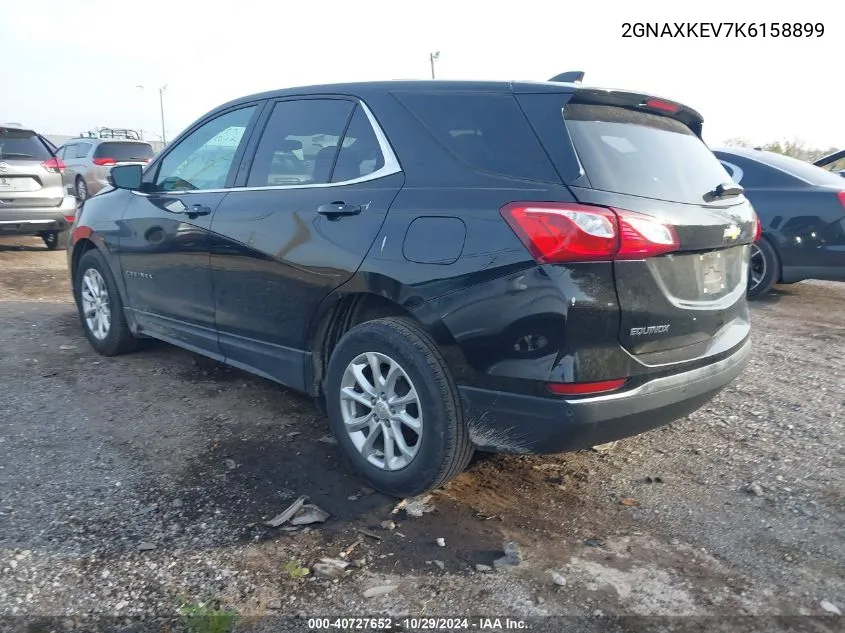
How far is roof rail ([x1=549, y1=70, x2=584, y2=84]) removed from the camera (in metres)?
3.17

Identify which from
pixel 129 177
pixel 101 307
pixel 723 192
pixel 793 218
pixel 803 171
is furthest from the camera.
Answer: pixel 803 171

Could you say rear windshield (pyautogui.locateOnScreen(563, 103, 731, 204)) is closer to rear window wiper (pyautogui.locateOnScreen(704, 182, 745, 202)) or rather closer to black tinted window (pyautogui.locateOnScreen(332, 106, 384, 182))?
rear window wiper (pyautogui.locateOnScreen(704, 182, 745, 202))

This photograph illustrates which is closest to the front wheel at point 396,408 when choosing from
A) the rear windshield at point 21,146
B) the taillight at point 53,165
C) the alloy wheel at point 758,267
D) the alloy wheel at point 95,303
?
the alloy wheel at point 95,303

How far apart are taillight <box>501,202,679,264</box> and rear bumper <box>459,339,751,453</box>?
53 cm

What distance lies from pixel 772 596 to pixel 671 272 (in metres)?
1.21

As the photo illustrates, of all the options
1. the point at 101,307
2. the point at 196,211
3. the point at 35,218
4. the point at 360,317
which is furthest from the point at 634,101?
the point at 35,218

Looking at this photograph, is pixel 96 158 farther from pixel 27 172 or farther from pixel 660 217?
pixel 660 217

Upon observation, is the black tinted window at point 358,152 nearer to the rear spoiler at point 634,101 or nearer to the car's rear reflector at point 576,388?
the rear spoiler at point 634,101

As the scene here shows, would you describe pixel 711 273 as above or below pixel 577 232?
below

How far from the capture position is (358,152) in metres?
3.42

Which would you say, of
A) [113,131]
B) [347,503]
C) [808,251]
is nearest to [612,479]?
[347,503]

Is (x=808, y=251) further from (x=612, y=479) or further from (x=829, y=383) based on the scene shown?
(x=612, y=479)

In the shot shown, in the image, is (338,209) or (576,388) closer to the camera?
(576,388)

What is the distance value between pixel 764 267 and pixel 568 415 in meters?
5.32
